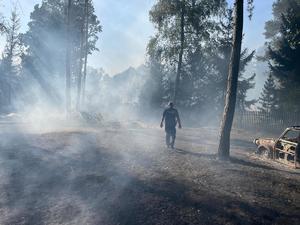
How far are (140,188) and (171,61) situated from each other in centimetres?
2434

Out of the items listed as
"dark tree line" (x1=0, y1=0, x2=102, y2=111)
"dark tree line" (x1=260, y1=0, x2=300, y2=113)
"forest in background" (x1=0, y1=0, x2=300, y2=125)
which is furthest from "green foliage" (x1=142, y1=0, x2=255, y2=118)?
"dark tree line" (x1=0, y1=0, x2=102, y2=111)

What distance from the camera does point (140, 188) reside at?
A: 8.59 metres

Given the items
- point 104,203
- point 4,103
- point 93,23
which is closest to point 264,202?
point 104,203

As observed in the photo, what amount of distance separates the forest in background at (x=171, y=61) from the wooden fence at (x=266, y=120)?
98cm

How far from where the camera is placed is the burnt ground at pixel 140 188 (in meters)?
6.98

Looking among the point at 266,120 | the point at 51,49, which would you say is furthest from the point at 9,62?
the point at 266,120

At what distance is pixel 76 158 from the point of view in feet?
40.3

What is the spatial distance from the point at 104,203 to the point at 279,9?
40679 mm

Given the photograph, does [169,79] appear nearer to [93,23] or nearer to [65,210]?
[93,23]

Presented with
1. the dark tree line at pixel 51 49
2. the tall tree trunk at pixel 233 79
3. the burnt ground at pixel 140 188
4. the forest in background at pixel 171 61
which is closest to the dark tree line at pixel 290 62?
the forest in background at pixel 171 61

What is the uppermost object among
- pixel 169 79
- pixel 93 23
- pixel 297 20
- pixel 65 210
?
pixel 93 23

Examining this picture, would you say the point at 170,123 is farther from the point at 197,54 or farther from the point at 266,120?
the point at 197,54

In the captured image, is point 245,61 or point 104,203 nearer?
point 104,203

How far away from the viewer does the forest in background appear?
1067 inches
